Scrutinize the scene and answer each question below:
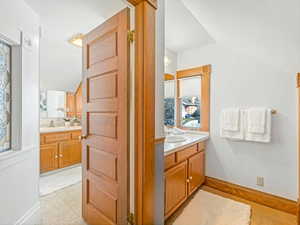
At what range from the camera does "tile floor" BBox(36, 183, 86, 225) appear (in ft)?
5.68

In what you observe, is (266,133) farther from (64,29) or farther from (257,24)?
(64,29)

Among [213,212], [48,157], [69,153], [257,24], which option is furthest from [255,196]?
[48,157]

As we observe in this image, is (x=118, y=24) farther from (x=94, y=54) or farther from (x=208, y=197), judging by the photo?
(x=208, y=197)

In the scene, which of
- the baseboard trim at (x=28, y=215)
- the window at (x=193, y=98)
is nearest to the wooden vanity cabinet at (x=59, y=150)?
the baseboard trim at (x=28, y=215)

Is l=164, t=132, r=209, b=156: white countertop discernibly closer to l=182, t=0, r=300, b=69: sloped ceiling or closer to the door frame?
the door frame

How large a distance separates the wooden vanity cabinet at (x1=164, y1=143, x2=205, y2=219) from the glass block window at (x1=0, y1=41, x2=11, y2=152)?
1.46 m

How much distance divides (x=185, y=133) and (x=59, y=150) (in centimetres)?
242

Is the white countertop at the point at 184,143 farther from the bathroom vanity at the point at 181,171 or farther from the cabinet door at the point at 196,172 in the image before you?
the cabinet door at the point at 196,172

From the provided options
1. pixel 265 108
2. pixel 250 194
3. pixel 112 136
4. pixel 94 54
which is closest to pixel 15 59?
pixel 94 54

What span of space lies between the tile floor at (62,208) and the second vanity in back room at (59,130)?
0.84 metres

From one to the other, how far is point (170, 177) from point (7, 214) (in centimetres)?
146

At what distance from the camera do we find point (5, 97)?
1.40m

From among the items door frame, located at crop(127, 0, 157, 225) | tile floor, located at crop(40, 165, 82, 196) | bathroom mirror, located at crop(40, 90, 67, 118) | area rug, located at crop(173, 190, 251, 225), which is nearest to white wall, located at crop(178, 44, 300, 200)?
area rug, located at crop(173, 190, 251, 225)

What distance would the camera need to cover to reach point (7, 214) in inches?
53.1
